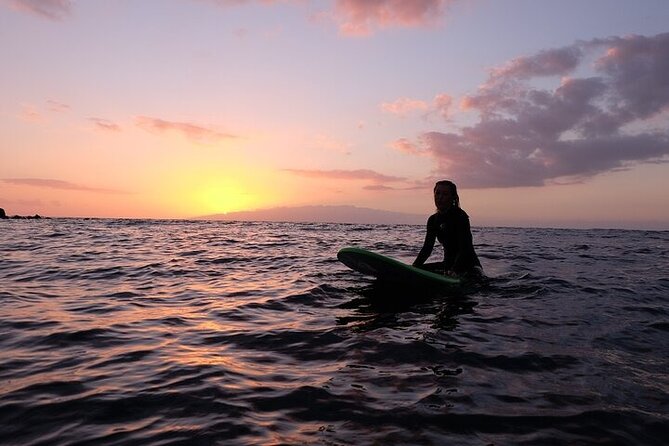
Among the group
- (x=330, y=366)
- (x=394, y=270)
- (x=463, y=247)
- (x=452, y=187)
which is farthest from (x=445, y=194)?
(x=330, y=366)

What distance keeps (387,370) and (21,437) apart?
10.9 feet

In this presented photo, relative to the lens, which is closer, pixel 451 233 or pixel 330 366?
pixel 330 366

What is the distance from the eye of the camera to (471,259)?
10836mm

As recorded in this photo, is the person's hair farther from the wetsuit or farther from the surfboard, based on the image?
the surfboard

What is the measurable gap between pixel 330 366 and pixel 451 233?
6.66 meters

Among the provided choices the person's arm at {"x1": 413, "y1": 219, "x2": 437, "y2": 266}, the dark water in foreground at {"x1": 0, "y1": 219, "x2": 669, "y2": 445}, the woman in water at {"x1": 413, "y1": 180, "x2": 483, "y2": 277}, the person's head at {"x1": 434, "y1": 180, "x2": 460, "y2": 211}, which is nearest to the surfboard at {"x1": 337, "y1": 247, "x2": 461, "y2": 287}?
the dark water in foreground at {"x1": 0, "y1": 219, "x2": 669, "y2": 445}

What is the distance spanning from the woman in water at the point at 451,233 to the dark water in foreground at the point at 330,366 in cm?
103

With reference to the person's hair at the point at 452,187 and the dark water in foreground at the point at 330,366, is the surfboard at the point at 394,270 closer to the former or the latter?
the dark water in foreground at the point at 330,366

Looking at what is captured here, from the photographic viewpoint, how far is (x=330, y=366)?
490 cm

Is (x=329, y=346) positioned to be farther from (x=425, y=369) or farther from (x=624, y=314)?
(x=624, y=314)

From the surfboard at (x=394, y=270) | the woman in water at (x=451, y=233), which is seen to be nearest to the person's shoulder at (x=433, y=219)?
the woman in water at (x=451, y=233)

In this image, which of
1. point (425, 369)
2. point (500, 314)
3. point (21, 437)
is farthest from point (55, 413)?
point (500, 314)

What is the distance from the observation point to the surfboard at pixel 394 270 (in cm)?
964

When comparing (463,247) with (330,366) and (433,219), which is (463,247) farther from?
(330,366)
